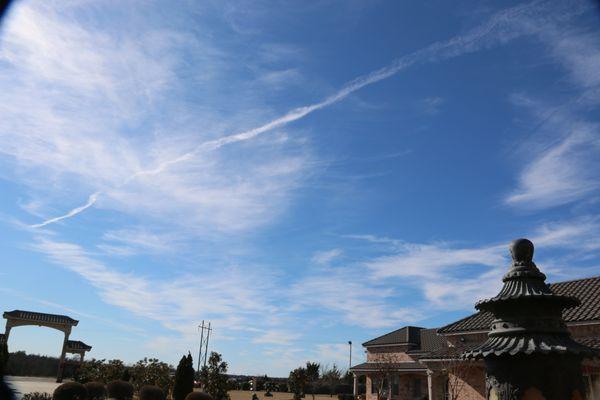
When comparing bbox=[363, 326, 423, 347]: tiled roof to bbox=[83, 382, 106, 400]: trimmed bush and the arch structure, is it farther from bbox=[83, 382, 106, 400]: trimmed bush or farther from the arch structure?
the arch structure

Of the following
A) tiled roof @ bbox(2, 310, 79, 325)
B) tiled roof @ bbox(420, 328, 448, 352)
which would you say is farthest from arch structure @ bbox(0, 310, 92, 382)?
tiled roof @ bbox(420, 328, 448, 352)

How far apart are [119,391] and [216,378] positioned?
24.5ft

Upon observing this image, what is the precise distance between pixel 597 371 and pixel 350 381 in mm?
57375

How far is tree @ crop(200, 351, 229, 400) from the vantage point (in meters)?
33.5

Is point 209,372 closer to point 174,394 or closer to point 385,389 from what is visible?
point 174,394

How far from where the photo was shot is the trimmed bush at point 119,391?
2880cm

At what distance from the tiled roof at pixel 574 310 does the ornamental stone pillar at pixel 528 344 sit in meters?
10.9

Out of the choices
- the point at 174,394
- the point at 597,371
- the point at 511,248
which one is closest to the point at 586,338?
the point at 597,371

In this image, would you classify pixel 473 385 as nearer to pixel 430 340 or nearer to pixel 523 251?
pixel 523 251

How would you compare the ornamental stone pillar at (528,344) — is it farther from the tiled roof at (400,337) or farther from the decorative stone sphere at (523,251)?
the tiled roof at (400,337)

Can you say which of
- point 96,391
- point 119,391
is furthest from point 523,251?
point 119,391

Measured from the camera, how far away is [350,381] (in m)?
67.2

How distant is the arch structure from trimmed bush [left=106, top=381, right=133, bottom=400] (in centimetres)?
2408

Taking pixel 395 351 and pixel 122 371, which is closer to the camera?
pixel 395 351
